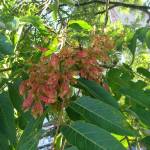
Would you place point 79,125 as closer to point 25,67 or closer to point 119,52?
point 25,67

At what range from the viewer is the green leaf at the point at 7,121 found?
2.83 ft

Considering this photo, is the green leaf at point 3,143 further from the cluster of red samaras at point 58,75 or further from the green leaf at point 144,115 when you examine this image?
the green leaf at point 144,115

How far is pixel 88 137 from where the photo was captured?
67cm

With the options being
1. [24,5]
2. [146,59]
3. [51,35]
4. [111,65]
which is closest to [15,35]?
[51,35]

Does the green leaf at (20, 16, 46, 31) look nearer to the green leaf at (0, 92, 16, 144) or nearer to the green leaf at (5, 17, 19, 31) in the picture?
the green leaf at (5, 17, 19, 31)

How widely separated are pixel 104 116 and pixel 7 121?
0.25 meters

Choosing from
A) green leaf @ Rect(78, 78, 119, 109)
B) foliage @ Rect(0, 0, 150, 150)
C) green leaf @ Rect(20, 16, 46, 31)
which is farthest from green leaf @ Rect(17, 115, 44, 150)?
green leaf @ Rect(20, 16, 46, 31)

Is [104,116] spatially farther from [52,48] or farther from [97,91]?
[52,48]

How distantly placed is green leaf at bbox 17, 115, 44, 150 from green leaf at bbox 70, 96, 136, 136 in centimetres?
7

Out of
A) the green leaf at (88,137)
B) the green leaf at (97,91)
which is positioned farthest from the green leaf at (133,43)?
the green leaf at (88,137)

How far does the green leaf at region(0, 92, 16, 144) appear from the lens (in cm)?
86

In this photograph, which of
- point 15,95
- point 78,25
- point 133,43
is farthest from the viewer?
point 133,43

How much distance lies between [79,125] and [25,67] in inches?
9.9

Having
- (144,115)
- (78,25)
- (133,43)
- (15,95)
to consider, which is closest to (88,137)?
(144,115)
